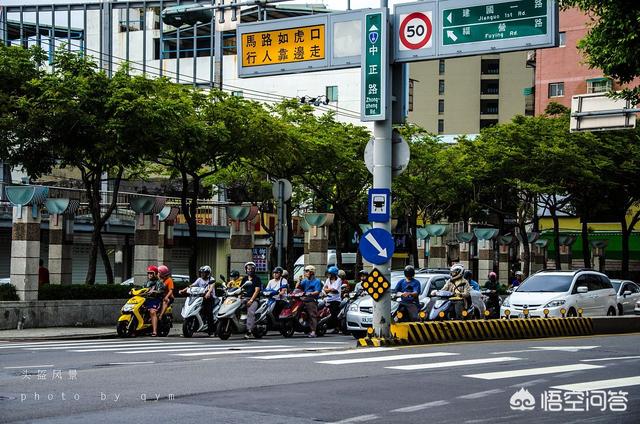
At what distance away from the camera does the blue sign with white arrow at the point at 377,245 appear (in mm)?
19500

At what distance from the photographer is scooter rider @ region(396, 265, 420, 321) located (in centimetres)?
2348

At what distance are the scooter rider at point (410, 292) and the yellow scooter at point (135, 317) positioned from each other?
18.4 feet

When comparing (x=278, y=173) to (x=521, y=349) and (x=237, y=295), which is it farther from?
(x=521, y=349)

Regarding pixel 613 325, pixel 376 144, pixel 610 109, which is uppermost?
pixel 610 109

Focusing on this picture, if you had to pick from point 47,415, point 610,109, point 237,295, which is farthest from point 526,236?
point 47,415

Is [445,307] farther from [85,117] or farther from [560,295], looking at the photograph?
[85,117]

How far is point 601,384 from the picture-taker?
522 inches

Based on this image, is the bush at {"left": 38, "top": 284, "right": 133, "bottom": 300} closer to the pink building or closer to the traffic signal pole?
the traffic signal pole

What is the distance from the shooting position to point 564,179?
161ft

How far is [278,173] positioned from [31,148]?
1280 centimetres

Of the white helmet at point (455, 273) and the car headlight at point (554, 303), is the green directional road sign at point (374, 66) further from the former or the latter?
the car headlight at point (554, 303)

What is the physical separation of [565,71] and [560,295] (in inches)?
1887

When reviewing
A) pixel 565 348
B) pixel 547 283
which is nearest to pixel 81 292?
pixel 547 283

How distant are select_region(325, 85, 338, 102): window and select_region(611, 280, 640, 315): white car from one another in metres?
42.2
